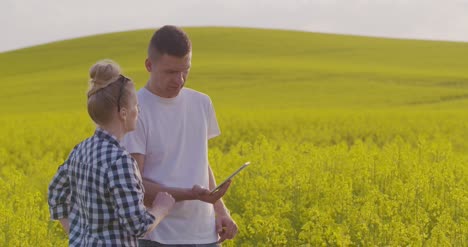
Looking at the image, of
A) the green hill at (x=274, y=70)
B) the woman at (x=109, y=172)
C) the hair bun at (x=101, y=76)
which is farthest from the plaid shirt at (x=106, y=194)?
the green hill at (x=274, y=70)

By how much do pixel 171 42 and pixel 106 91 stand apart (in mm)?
503

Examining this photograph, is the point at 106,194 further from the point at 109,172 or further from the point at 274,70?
the point at 274,70

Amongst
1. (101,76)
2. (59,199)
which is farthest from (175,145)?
(101,76)

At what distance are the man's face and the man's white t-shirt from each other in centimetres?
5

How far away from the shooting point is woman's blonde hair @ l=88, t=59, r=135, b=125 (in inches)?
116

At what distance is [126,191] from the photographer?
9.53 ft

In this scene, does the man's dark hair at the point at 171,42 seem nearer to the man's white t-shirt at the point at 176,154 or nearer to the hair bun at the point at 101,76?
the man's white t-shirt at the point at 176,154

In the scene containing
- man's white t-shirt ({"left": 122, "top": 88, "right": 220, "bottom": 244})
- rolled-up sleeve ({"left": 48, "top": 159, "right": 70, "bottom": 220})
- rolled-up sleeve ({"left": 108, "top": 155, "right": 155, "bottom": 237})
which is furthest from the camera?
man's white t-shirt ({"left": 122, "top": 88, "right": 220, "bottom": 244})

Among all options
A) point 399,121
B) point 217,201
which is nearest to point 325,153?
point 217,201

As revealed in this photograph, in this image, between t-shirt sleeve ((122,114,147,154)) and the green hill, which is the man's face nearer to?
t-shirt sleeve ((122,114,147,154))

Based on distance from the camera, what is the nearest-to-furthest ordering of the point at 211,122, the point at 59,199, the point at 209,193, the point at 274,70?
1. the point at 59,199
2. the point at 209,193
3. the point at 211,122
4. the point at 274,70

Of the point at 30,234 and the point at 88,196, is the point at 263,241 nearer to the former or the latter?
the point at 30,234

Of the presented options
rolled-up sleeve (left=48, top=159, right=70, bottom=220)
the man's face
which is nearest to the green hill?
the man's face

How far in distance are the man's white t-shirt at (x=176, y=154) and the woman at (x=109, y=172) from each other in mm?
396
